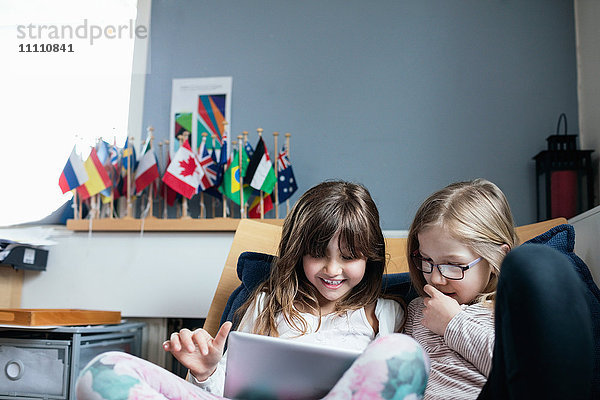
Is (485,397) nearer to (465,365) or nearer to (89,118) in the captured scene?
(465,365)

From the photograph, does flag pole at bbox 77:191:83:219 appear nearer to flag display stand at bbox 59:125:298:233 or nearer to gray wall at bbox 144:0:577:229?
flag display stand at bbox 59:125:298:233

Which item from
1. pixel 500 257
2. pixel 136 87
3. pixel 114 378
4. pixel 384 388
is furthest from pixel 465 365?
pixel 136 87

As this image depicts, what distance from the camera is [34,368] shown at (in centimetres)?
160

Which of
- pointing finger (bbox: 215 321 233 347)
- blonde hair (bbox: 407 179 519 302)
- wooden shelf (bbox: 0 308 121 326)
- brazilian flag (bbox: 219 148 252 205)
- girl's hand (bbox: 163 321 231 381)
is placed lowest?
wooden shelf (bbox: 0 308 121 326)

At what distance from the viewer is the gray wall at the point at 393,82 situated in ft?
6.82

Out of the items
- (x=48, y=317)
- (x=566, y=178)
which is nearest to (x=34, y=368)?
(x=48, y=317)

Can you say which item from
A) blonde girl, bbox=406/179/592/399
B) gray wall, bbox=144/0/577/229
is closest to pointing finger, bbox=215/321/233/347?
blonde girl, bbox=406/179/592/399

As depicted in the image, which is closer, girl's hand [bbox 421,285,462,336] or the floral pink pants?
the floral pink pants

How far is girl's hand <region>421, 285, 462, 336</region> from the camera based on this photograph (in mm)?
977

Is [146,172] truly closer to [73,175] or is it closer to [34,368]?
[73,175]

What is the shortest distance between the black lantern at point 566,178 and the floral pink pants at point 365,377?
4.42 ft

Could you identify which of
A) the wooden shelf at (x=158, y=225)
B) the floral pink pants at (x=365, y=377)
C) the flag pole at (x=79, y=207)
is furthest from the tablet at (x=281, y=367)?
the flag pole at (x=79, y=207)

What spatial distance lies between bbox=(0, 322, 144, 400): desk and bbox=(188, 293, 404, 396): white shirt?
0.69 m

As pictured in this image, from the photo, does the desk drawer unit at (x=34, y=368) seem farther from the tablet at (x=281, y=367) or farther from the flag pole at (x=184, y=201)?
the tablet at (x=281, y=367)
